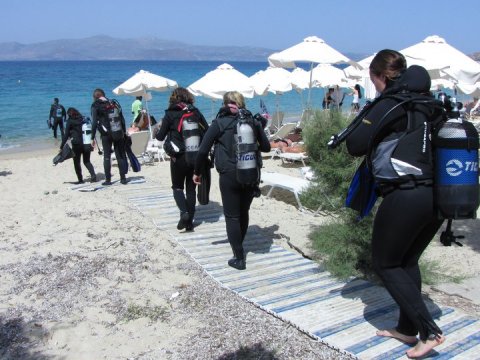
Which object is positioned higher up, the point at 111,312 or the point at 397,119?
the point at 397,119

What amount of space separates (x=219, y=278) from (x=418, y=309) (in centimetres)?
199

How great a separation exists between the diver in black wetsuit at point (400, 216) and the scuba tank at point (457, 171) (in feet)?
0.26

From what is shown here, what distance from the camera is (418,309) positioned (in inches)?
115

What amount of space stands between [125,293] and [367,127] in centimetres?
255

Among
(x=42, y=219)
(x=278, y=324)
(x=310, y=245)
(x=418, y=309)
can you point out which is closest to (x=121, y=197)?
(x=42, y=219)

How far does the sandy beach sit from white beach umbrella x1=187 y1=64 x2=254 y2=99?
604 centimetres

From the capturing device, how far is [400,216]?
109 inches

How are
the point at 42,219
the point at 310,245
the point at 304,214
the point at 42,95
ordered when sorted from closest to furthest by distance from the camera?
the point at 310,245 → the point at 42,219 → the point at 304,214 → the point at 42,95

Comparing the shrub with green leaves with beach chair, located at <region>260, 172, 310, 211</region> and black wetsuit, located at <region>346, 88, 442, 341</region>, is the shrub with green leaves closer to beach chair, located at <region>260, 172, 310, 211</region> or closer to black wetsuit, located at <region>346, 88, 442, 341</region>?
beach chair, located at <region>260, 172, 310, 211</region>

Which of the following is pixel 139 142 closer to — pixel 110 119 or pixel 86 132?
pixel 86 132

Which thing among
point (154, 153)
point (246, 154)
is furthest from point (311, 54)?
point (246, 154)

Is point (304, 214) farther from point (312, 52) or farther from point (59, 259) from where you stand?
point (312, 52)

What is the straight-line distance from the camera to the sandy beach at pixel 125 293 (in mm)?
3471

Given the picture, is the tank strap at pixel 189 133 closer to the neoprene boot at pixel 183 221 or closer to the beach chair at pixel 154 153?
the neoprene boot at pixel 183 221
